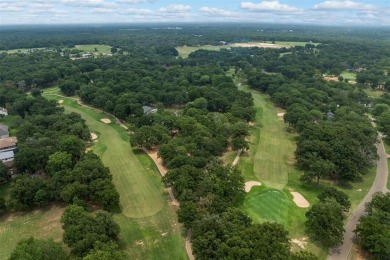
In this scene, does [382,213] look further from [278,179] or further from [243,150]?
[243,150]

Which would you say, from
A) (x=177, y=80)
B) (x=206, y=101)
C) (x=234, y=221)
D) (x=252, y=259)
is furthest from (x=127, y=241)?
(x=177, y=80)

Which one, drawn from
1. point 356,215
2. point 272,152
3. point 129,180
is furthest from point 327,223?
point 129,180

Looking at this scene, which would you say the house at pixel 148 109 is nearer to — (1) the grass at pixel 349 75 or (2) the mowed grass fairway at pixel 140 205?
(2) the mowed grass fairway at pixel 140 205

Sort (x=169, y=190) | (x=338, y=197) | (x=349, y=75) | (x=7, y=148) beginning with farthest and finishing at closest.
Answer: (x=349, y=75) → (x=7, y=148) → (x=169, y=190) → (x=338, y=197)

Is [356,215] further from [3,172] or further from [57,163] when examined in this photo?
[3,172]

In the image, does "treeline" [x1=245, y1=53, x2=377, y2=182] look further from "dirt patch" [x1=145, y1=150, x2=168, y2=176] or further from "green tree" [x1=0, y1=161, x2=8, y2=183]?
"green tree" [x1=0, y1=161, x2=8, y2=183]

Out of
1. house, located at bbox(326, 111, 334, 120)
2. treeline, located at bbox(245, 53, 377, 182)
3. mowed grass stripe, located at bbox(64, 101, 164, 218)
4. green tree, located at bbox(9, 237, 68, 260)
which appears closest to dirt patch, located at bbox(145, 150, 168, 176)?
mowed grass stripe, located at bbox(64, 101, 164, 218)
